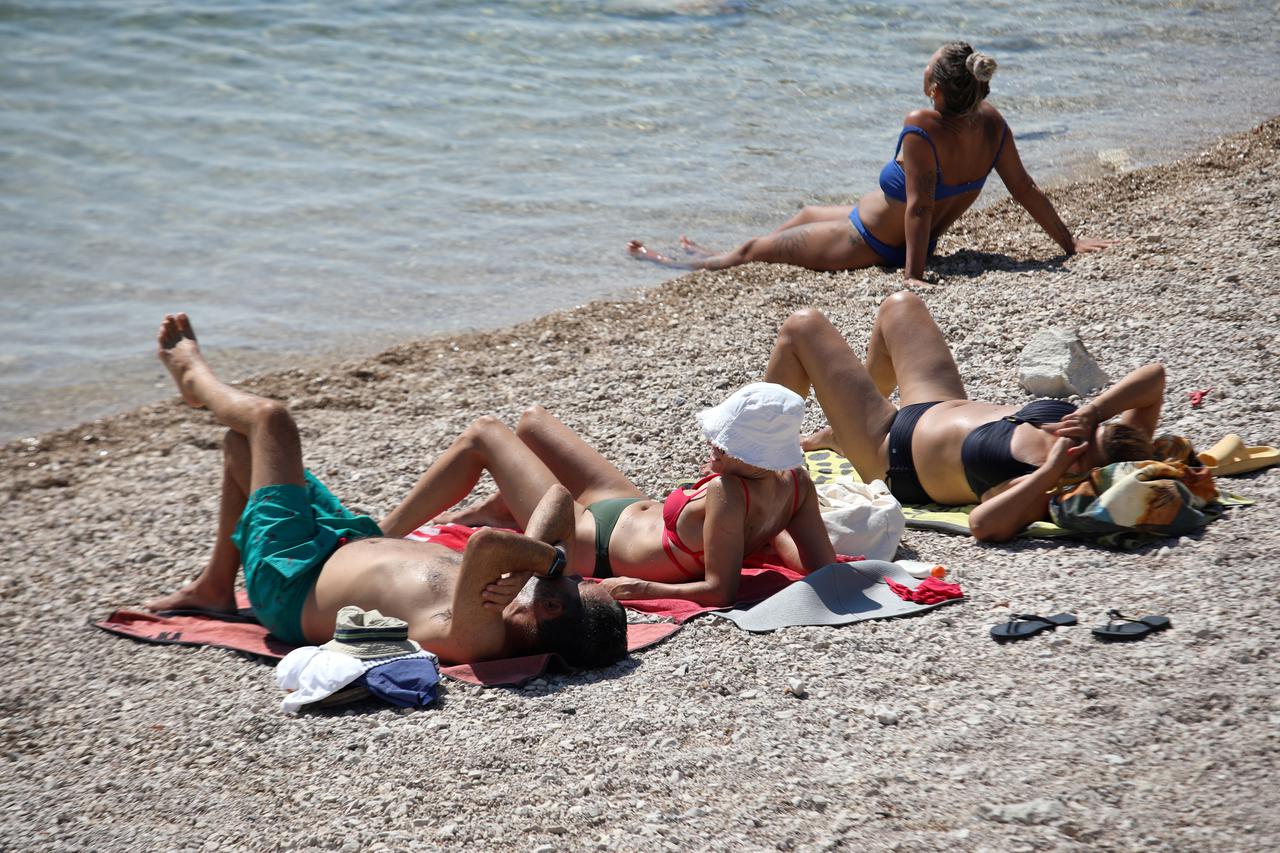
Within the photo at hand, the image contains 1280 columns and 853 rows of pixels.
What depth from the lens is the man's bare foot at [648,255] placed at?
9141 mm

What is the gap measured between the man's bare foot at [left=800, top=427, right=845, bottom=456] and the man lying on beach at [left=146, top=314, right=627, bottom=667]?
1554 millimetres

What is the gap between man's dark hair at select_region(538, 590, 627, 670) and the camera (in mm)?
3754

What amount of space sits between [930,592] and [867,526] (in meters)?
0.51

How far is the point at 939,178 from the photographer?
7438 millimetres

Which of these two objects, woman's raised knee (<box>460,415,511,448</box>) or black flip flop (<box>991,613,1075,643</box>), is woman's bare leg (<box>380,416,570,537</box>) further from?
black flip flop (<box>991,613,1075,643</box>)

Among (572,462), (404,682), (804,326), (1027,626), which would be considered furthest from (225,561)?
(1027,626)

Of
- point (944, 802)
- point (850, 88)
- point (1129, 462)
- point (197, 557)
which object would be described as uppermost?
point (850, 88)

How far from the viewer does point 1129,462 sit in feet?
14.1

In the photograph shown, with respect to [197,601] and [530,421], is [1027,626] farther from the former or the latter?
[197,601]

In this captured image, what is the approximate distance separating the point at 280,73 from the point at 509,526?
10.0m

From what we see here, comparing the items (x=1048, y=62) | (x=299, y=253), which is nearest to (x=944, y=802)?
(x=299, y=253)

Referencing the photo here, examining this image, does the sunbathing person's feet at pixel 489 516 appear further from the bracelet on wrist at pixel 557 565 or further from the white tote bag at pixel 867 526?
the white tote bag at pixel 867 526

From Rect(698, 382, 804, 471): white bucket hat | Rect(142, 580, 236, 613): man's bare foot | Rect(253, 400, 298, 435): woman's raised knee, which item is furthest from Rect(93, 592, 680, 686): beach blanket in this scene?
Rect(253, 400, 298, 435): woman's raised knee

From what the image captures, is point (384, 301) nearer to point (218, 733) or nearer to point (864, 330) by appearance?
point (864, 330)
